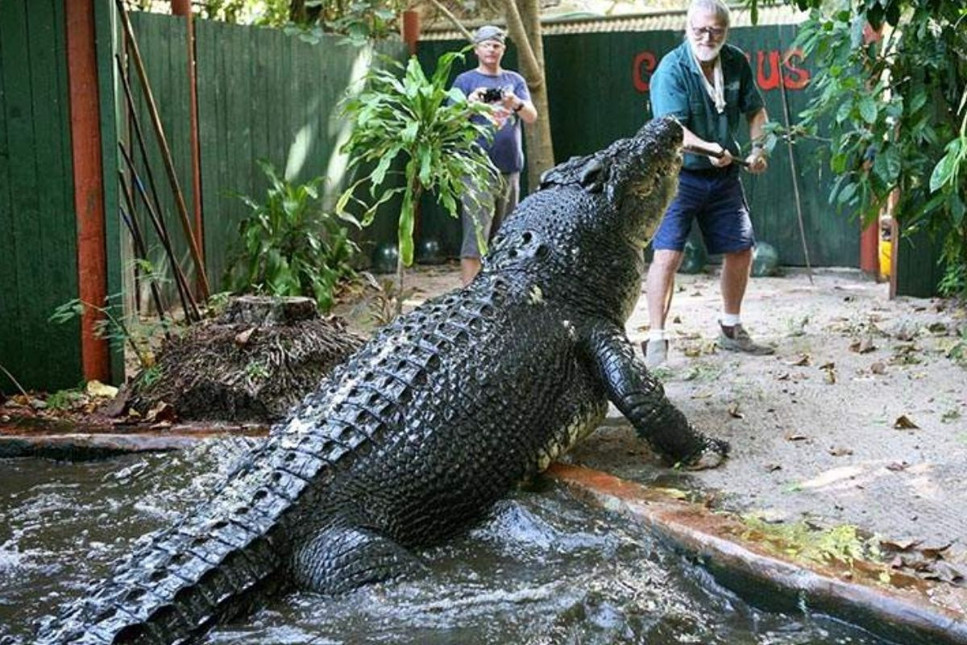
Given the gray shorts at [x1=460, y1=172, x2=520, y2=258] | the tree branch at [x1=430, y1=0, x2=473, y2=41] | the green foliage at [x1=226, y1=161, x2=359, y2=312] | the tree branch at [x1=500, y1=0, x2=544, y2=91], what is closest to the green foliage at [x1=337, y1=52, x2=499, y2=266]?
the gray shorts at [x1=460, y1=172, x2=520, y2=258]

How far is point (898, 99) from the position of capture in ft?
20.7

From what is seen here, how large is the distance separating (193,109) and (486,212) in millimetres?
2696

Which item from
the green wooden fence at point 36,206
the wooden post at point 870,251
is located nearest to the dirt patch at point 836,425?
the wooden post at point 870,251

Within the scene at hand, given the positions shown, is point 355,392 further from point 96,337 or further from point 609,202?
point 96,337

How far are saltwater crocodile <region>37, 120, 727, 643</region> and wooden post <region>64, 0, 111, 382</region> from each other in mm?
2357

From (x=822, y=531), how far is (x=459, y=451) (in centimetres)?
133

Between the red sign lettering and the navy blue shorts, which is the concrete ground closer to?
the navy blue shorts

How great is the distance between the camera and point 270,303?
6414 millimetres

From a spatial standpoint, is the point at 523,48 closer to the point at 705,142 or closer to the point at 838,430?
the point at 705,142

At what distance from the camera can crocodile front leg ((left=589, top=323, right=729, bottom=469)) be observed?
4938mm

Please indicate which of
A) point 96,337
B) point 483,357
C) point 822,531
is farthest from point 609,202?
point 96,337

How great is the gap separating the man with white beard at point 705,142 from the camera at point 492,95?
1.91 metres

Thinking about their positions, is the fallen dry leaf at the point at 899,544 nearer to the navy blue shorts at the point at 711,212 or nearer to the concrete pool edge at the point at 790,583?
the concrete pool edge at the point at 790,583

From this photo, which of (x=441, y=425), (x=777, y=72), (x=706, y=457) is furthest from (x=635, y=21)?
(x=441, y=425)
